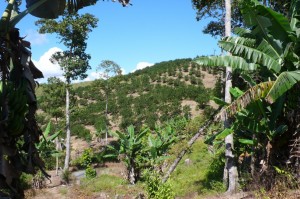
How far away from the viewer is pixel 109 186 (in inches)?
614

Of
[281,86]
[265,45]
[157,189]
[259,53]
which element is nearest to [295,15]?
[265,45]

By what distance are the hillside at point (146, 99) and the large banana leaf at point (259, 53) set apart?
18.1 m

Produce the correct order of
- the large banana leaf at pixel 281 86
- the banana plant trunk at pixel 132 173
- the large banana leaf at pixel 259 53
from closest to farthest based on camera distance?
the large banana leaf at pixel 281 86 < the large banana leaf at pixel 259 53 < the banana plant trunk at pixel 132 173

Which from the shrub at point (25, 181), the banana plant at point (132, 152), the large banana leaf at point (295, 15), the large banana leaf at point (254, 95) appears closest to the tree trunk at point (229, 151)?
the large banana leaf at point (295, 15)

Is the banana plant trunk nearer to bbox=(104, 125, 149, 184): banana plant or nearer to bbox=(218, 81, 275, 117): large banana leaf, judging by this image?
bbox=(104, 125, 149, 184): banana plant

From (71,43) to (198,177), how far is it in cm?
998

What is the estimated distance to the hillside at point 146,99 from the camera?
32.1 m

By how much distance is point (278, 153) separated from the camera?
8.73m

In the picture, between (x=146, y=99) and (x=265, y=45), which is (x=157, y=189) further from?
(x=146, y=99)

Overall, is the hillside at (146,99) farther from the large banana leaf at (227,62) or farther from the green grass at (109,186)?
the large banana leaf at (227,62)

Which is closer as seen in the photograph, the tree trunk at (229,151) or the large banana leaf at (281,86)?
the large banana leaf at (281,86)

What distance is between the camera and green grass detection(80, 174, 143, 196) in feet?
48.3

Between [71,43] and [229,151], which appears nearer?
[229,151]

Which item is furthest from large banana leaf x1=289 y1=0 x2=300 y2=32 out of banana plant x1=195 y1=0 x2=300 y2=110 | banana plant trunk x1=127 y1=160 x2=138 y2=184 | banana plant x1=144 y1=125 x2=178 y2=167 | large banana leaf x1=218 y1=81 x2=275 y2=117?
banana plant trunk x1=127 y1=160 x2=138 y2=184
